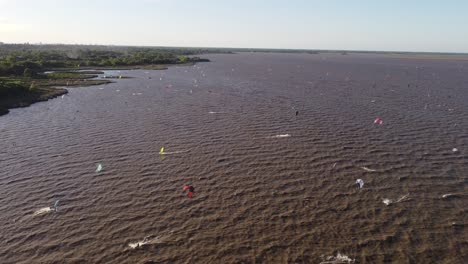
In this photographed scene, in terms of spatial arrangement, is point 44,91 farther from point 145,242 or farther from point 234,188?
point 145,242

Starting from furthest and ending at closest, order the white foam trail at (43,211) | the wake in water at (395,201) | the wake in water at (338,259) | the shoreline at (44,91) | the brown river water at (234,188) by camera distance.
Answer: the shoreline at (44,91), the wake in water at (395,201), the white foam trail at (43,211), the brown river water at (234,188), the wake in water at (338,259)

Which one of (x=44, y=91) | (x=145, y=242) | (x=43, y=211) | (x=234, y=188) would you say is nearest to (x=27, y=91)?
(x=44, y=91)

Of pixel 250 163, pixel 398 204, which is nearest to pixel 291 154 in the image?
pixel 250 163

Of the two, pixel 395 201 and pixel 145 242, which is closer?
pixel 145 242

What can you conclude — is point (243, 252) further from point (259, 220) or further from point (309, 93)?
point (309, 93)

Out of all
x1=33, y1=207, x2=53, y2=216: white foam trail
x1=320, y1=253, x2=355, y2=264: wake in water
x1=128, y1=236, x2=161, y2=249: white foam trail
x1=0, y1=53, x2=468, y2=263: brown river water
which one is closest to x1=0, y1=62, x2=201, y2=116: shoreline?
x1=0, y1=53, x2=468, y2=263: brown river water

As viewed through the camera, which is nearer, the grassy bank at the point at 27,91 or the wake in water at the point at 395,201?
the wake in water at the point at 395,201

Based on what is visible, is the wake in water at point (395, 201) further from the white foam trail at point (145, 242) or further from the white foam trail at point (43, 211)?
the white foam trail at point (43, 211)

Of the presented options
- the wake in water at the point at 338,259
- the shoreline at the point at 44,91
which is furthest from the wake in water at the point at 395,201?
the shoreline at the point at 44,91
